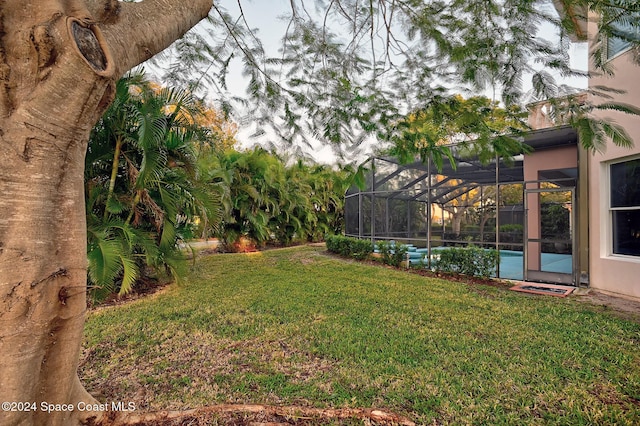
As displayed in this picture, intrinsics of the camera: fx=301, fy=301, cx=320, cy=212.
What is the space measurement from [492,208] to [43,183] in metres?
11.6

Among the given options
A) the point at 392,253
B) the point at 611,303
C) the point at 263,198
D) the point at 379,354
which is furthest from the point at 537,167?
the point at 263,198

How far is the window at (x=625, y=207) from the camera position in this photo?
548cm

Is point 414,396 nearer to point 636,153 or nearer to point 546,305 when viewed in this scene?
point 546,305

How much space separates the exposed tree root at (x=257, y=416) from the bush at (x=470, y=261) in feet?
19.3

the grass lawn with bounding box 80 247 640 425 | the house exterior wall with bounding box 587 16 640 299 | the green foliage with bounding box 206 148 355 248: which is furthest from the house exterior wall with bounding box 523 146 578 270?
the green foliage with bounding box 206 148 355 248

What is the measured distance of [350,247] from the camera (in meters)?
10.3

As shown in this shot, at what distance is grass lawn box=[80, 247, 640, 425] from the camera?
8.04 feet

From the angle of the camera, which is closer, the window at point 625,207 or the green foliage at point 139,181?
the green foliage at point 139,181

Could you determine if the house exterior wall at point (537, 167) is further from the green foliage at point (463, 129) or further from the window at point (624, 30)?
the window at point (624, 30)

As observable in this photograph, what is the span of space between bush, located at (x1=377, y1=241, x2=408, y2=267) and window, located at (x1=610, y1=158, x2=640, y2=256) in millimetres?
4391

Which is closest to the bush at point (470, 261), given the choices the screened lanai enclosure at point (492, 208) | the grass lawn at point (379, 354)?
the screened lanai enclosure at point (492, 208)

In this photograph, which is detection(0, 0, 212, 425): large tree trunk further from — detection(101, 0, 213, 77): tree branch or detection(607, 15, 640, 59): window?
detection(607, 15, 640, 59): window

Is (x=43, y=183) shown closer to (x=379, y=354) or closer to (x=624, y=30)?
(x=379, y=354)

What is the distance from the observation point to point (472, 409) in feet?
7.72
